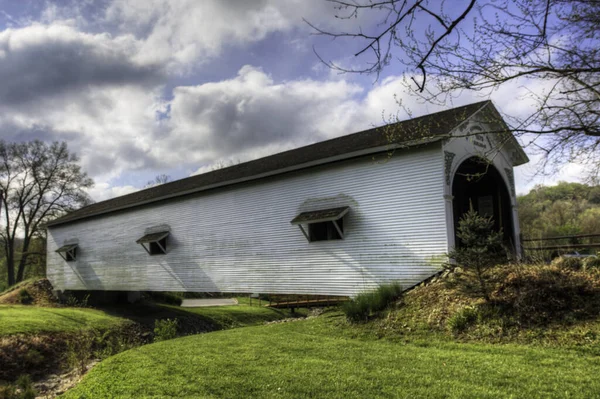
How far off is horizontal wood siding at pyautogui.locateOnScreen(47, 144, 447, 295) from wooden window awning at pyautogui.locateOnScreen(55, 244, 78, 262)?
14.7 feet

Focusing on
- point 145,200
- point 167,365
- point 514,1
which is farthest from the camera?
point 145,200

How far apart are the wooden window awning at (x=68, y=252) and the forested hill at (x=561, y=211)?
29231 millimetres

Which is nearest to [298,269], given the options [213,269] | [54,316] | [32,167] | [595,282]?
[213,269]

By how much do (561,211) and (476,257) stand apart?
34773mm

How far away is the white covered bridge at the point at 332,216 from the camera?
11773 millimetres

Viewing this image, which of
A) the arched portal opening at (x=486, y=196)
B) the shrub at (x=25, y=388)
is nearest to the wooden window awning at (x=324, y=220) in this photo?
the arched portal opening at (x=486, y=196)

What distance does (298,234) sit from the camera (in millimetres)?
14234

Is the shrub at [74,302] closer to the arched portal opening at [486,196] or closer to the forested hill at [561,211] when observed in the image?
the arched portal opening at [486,196]

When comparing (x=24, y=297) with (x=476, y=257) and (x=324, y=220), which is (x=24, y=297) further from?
(x=476, y=257)

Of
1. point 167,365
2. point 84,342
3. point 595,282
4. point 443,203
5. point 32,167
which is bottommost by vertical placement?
point 84,342

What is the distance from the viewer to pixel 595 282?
8.59 m

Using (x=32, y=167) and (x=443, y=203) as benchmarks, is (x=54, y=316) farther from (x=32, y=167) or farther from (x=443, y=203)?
(x=32, y=167)

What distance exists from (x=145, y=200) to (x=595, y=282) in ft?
58.7

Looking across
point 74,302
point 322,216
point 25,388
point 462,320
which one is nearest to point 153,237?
point 25,388
